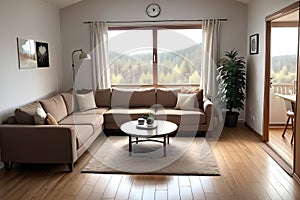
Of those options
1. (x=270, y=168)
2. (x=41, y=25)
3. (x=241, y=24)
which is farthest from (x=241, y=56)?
(x=41, y=25)

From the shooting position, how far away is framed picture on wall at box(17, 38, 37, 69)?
452 centimetres

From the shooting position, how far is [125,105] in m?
5.98

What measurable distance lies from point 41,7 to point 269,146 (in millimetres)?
4611

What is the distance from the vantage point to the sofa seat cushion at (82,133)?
157 inches

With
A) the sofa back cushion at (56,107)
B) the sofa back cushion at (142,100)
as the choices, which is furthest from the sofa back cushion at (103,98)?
the sofa back cushion at (56,107)

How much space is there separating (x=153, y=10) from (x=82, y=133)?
3.26 meters

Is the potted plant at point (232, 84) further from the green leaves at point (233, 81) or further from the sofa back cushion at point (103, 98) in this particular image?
→ the sofa back cushion at point (103, 98)

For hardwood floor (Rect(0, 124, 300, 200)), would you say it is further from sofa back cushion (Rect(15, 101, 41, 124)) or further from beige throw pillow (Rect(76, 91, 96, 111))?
beige throw pillow (Rect(76, 91, 96, 111))

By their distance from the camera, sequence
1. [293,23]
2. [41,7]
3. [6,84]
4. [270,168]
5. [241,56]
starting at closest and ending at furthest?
[270,168] < [6,84] < [41,7] < [293,23] < [241,56]

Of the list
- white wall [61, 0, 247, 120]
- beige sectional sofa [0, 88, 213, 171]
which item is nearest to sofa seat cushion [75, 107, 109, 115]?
beige sectional sofa [0, 88, 213, 171]

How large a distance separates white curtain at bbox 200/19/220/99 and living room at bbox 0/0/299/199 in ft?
0.63

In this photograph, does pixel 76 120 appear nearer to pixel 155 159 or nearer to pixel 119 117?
pixel 119 117

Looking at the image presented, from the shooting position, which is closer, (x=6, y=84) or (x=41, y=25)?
(x=6, y=84)

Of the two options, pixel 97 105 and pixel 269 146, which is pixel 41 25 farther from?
pixel 269 146
